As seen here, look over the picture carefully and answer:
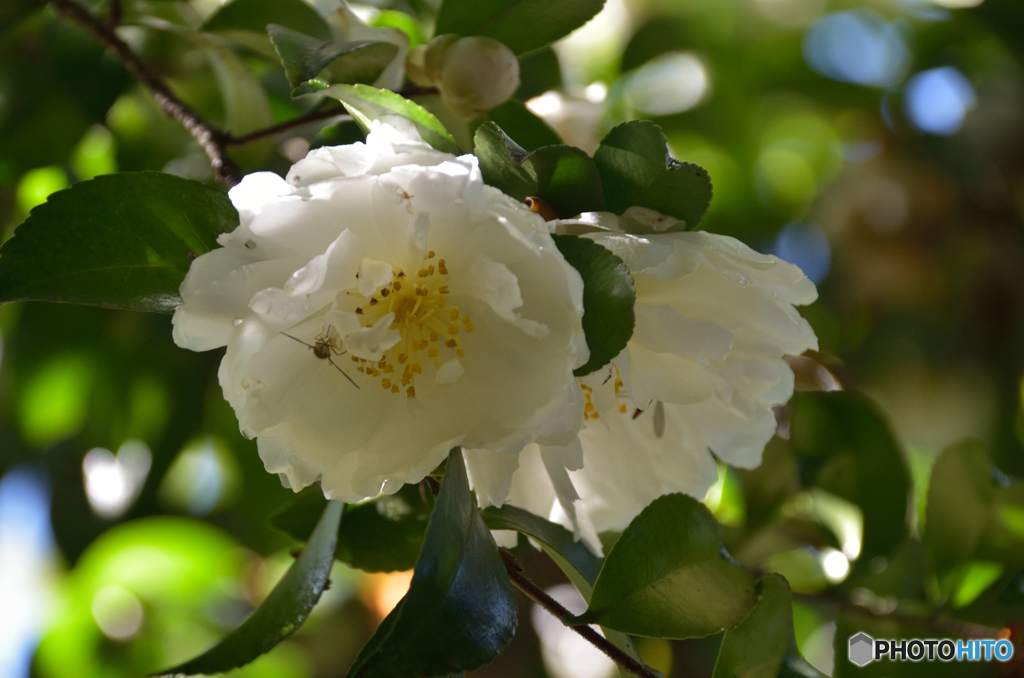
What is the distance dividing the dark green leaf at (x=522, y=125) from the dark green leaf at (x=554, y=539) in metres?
0.34

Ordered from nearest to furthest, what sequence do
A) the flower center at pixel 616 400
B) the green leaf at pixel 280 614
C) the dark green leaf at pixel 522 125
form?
the green leaf at pixel 280 614
the flower center at pixel 616 400
the dark green leaf at pixel 522 125

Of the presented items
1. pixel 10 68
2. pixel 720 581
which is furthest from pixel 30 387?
pixel 720 581

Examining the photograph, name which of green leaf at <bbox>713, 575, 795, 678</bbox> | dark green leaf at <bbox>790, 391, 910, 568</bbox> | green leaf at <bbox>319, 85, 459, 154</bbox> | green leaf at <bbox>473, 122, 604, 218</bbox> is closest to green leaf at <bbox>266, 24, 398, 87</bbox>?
green leaf at <bbox>319, 85, 459, 154</bbox>

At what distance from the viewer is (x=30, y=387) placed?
127 cm

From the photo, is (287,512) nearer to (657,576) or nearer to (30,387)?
(657,576)

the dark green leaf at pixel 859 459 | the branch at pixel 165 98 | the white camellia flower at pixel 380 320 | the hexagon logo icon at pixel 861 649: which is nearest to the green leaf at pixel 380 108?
the white camellia flower at pixel 380 320

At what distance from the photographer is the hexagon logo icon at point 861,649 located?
1.00 metres

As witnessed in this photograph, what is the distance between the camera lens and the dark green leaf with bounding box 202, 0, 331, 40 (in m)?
0.82

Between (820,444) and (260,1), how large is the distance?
2.79 feet

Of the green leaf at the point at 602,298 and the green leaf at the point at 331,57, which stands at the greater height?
the green leaf at the point at 331,57

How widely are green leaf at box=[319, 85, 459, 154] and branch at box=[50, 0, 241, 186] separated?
0.14 meters

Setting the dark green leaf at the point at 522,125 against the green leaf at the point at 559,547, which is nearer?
the green leaf at the point at 559,547

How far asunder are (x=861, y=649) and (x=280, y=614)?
0.75 metres

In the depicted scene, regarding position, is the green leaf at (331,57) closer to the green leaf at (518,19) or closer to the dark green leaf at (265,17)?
the green leaf at (518,19)
